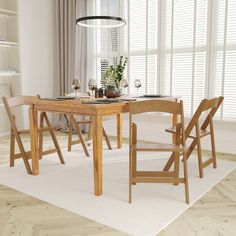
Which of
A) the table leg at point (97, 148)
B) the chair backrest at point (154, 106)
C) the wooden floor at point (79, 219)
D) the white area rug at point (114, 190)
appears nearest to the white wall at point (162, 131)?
the white area rug at point (114, 190)

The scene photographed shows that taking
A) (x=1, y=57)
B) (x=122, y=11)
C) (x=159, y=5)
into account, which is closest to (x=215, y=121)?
(x=159, y=5)

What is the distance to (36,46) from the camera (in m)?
5.16

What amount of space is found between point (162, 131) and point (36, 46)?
2499mm

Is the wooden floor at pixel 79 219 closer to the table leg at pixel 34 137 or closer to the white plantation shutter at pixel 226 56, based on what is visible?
the table leg at pixel 34 137

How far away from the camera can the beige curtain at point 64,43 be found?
5055 mm

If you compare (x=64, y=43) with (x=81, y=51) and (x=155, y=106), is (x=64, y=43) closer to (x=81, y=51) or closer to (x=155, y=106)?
(x=81, y=51)

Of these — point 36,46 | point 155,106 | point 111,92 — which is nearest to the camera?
point 155,106

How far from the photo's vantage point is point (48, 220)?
2.08m

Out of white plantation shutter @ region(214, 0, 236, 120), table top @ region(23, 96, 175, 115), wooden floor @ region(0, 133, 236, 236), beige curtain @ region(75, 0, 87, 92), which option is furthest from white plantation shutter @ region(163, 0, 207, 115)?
wooden floor @ region(0, 133, 236, 236)

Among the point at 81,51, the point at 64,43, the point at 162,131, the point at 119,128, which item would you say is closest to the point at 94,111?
the point at 119,128

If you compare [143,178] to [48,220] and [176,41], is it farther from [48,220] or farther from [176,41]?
[176,41]

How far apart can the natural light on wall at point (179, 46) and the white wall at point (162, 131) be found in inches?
6.6

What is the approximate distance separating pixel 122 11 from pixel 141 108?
9.57ft

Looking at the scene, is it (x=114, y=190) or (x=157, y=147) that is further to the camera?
(x=114, y=190)
